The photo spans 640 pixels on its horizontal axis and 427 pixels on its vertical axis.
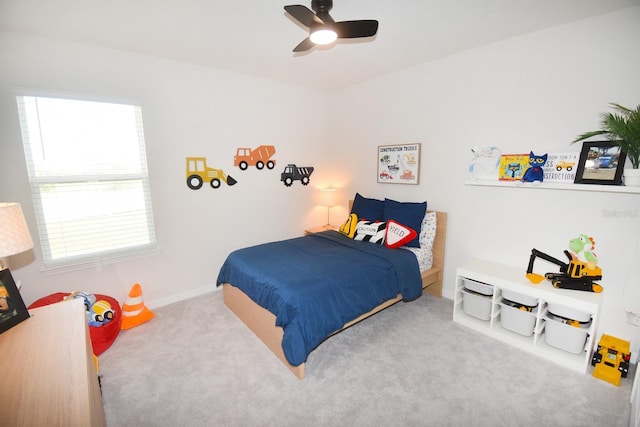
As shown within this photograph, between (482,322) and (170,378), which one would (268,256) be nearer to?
(170,378)

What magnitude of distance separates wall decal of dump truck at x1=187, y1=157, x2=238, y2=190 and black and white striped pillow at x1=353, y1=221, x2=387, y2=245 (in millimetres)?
1710

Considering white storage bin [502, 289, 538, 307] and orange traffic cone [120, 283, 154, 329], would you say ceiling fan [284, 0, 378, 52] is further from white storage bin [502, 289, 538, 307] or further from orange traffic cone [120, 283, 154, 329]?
orange traffic cone [120, 283, 154, 329]

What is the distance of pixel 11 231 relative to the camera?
1512 millimetres

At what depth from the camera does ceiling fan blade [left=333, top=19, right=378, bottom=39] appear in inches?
73.8

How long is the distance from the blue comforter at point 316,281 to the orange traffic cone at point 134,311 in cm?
77

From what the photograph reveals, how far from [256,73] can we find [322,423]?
3.49 meters

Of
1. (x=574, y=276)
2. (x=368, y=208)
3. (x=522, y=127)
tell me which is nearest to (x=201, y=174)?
(x=368, y=208)

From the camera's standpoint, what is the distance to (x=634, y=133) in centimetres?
192

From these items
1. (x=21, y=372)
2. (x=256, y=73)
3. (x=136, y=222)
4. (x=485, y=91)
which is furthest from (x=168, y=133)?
(x=485, y=91)

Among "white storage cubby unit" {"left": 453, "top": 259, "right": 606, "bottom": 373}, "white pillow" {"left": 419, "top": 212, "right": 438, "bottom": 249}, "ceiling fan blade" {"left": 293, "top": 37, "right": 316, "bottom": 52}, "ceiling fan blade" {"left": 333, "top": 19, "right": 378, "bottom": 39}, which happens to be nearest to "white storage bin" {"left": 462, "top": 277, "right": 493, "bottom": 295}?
"white storage cubby unit" {"left": 453, "top": 259, "right": 606, "bottom": 373}

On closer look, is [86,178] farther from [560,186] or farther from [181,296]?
[560,186]

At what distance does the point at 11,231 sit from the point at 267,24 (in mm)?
2098

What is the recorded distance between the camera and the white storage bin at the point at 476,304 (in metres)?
2.63

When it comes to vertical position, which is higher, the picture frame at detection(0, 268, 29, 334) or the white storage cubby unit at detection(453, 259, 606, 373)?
the picture frame at detection(0, 268, 29, 334)
